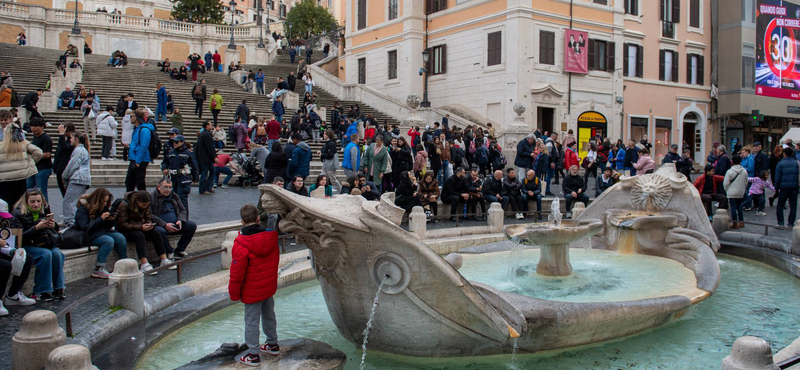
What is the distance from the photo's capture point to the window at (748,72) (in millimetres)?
34344

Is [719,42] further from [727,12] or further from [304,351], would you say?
[304,351]

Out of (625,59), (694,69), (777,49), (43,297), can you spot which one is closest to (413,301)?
(43,297)

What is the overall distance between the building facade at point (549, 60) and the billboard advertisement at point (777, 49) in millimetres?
3185

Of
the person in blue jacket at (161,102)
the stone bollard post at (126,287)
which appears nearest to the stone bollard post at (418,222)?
the stone bollard post at (126,287)

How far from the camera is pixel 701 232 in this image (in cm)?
918

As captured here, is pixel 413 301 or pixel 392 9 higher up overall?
pixel 392 9

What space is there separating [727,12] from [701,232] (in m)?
30.5

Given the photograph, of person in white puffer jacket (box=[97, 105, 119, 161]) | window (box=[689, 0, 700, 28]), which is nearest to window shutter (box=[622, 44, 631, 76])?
window (box=[689, 0, 700, 28])

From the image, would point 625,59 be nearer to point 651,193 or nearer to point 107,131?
point 651,193

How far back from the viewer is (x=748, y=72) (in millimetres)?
34531

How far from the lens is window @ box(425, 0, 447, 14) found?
30391mm

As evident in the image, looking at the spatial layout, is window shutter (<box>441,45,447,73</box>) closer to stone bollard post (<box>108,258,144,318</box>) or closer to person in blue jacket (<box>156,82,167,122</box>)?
person in blue jacket (<box>156,82,167,122</box>)

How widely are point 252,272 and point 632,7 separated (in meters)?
30.6

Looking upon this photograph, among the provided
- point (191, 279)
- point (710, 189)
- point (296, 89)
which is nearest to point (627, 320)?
point (191, 279)
